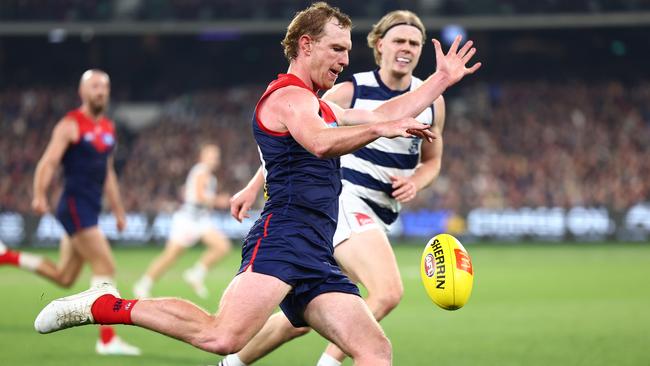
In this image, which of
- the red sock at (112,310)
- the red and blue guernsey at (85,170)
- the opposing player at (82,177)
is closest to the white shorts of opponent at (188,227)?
the opposing player at (82,177)

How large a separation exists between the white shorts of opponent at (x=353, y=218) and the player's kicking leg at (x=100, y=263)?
2884mm

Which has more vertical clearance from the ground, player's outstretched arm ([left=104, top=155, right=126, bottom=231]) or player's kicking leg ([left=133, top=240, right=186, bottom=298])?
player's outstretched arm ([left=104, top=155, right=126, bottom=231])

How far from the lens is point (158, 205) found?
3027cm

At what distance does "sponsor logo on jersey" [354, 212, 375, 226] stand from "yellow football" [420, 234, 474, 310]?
0.86 metres

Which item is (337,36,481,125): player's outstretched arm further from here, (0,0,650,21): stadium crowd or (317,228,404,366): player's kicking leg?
(0,0,650,21): stadium crowd

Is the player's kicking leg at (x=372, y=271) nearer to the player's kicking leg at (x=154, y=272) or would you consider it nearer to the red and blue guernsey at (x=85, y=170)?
the red and blue guernsey at (x=85, y=170)

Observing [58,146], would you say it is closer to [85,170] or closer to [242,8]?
[85,170]

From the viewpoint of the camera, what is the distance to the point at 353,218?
7.16 m

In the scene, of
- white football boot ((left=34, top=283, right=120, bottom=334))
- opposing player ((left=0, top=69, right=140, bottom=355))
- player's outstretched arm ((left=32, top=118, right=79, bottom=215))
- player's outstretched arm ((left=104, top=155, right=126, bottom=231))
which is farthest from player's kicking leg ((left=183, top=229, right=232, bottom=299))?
white football boot ((left=34, top=283, right=120, bottom=334))

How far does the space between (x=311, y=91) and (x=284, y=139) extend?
0.32m

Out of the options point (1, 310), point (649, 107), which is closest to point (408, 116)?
point (1, 310)

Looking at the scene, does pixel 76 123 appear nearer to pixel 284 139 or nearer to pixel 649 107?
pixel 284 139

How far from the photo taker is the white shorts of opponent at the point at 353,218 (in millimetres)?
7066

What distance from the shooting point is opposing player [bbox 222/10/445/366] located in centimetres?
691
